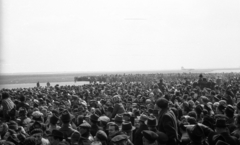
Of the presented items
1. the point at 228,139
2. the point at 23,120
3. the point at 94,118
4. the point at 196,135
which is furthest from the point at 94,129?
the point at 228,139

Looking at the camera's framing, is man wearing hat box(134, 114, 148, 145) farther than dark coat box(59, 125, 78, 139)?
Yes

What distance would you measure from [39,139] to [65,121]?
1158 millimetres

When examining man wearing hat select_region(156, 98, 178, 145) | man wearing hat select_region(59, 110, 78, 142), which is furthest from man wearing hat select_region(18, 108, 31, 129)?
man wearing hat select_region(156, 98, 178, 145)

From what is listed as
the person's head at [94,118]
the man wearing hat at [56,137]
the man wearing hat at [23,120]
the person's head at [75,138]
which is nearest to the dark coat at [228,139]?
the person's head at [75,138]

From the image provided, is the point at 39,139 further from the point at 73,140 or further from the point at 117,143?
the point at 117,143

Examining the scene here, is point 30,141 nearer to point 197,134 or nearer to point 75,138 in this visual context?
point 75,138

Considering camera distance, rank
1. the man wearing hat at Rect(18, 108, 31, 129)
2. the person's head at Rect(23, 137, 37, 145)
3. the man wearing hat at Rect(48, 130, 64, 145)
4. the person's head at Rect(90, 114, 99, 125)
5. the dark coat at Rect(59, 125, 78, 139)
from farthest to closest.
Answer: the man wearing hat at Rect(18, 108, 31, 129) → the person's head at Rect(90, 114, 99, 125) → the dark coat at Rect(59, 125, 78, 139) → the man wearing hat at Rect(48, 130, 64, 145) → the person's head at Rect(23, 137, 37, 145)

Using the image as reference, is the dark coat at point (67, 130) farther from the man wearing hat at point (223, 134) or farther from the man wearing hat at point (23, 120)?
the man wearing hat at point (223, 134)

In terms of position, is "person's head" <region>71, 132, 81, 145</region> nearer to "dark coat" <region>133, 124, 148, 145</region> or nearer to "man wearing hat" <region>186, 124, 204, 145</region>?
"dark coat" <region>133, 124, 148, 145</region>

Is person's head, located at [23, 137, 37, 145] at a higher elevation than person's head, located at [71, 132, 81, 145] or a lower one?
higher

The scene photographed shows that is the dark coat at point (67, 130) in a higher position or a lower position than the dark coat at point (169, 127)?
lower

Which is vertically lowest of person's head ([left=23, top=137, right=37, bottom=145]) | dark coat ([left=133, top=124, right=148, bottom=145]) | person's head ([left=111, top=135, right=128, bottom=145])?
dark coat ([left=133, top=124, right=148, bottom=145])

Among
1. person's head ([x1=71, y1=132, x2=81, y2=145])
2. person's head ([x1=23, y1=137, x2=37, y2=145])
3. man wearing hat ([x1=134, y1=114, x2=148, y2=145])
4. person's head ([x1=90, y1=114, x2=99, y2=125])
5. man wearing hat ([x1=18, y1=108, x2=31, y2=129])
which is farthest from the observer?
man wearing hat ([x1=18, y1=108, x2=31, y2=129])

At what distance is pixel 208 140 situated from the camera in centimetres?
511
